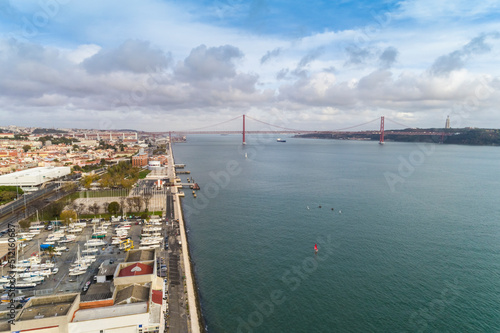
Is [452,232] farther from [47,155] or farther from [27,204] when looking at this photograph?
[47,155]

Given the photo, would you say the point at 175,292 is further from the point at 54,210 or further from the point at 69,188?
the point at 69,188

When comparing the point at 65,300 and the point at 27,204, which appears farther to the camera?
the point at 27,204

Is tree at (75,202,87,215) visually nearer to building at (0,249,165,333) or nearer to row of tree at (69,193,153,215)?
row of tree at (69,193,153,215)

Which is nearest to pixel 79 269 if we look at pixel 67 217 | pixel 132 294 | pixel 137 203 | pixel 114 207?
pixel 132 294

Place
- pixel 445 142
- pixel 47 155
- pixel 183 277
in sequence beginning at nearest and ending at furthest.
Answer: pixel 183 277
pixel 47 155
pixel 445 142

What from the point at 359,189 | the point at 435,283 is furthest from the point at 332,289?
the point at 359,189

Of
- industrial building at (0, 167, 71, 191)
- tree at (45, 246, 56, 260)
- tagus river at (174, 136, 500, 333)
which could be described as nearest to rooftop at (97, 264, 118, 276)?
tagus river at (174, 136, 500, 333)
